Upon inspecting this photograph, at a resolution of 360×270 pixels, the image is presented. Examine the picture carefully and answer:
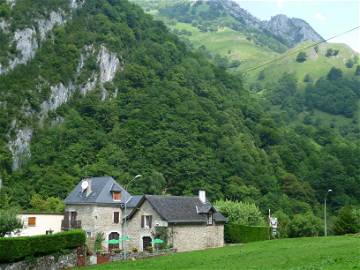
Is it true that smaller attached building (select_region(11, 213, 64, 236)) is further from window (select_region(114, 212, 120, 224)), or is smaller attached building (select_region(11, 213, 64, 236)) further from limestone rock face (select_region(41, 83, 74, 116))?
limestone rock face (select_region(41, 83, 74, 116))

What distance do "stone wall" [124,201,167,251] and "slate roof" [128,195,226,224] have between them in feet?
1.82

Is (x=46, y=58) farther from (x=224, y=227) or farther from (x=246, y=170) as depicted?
(x=224, y=227)

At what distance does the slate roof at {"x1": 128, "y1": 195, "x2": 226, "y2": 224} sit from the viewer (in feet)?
203

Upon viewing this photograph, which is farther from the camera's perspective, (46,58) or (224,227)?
(46,58)

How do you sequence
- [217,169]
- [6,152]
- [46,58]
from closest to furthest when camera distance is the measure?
[6,152] < [217,169] < [46,58]

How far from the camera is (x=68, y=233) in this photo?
2039 inches

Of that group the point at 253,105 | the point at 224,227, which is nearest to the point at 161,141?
the point at 253,105

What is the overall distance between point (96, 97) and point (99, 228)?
332ft

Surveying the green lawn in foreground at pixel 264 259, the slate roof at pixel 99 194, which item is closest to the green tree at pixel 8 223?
the slate roof at pixel 99 194

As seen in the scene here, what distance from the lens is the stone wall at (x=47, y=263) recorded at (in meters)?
46.5

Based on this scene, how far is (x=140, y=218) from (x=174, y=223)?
4321mm

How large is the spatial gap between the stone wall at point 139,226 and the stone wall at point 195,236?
1.78m

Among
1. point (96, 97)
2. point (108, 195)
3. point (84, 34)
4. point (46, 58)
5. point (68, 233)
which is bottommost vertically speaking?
point (68, 233)

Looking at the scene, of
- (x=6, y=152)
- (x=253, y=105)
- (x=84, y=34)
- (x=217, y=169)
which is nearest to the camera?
(x=6, y=152)
